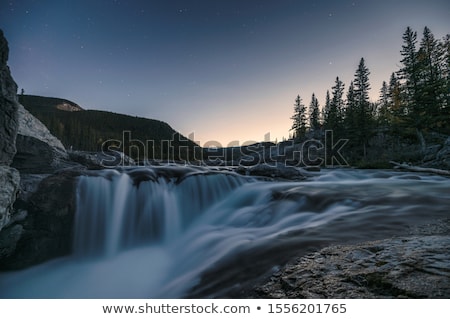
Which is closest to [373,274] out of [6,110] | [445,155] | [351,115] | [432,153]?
[6,110]

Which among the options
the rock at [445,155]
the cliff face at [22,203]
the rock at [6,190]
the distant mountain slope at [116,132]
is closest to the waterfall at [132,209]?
the cliff face at [22,203]

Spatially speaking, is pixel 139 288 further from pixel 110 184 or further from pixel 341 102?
pixel 341 102

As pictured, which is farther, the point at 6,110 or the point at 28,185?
the point at 28,185

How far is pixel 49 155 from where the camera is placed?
15.1 feet

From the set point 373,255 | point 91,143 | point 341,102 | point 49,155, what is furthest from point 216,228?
point 91,143

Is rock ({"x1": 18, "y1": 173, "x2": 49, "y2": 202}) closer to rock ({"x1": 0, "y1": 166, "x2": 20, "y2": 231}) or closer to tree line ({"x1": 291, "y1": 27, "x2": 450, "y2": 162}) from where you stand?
rock ({"x1": 0, "y1": 166, "x2": 20, "y2": 231})

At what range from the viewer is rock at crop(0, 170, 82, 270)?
3258 millimetres

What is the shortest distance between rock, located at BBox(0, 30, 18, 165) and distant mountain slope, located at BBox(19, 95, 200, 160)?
113 ft

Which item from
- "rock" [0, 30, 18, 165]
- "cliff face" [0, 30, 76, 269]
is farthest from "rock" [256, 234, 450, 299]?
"rock" [0, 30, 18, 165]

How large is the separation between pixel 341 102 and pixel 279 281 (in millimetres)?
36631

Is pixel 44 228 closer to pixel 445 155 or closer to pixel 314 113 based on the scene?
pixel 445 155

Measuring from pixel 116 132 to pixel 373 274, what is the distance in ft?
197

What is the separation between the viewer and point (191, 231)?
13.2ft
